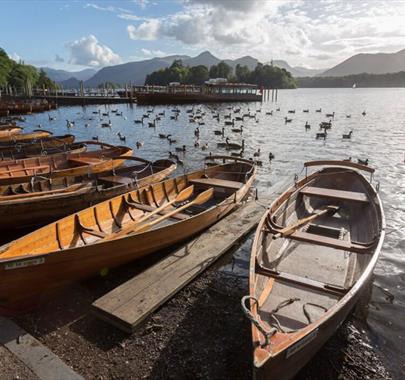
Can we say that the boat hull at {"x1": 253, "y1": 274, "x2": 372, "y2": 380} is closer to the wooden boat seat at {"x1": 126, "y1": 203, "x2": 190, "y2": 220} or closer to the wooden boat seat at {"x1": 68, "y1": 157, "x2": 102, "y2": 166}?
the wooden boat seat at {"x1": 126, "y1": 203, "x2": 190, "y2": 220}

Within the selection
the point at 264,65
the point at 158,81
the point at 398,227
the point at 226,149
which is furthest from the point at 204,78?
the point at 398,227

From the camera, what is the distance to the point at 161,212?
1135 centimetres

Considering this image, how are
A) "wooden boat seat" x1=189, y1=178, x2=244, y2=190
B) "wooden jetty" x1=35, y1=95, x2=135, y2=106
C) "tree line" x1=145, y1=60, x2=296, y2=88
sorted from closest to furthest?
"wooden boat seat" x1=189, y1=178, x2=244, y2=190 → "wooden jetty" x1=35, y1=95, x2=135, y2=106 → "tree line" x1=145, y1=60, x2=296, y2=88

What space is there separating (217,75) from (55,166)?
154m

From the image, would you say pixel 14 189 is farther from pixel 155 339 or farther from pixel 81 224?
pixel 155 339

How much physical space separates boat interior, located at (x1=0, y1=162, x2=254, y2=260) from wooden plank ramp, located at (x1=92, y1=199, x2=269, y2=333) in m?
1.01

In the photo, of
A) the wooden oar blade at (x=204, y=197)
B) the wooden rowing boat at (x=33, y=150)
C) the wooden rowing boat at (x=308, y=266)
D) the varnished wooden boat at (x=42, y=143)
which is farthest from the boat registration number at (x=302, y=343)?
the varnished wooden boat at (x=42, y=143)

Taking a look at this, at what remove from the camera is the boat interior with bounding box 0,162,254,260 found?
8312 millimetres

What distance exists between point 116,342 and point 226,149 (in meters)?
23.3

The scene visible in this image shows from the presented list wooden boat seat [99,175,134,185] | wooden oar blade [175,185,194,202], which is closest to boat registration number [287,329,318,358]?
wooden oar blade [175,185,194,202]

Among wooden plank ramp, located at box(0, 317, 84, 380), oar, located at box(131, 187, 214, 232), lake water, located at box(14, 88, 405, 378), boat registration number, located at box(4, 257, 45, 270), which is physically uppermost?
boat registration number, located at box(4, 257, 45, 270)

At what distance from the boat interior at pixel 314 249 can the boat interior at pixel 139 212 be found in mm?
2900

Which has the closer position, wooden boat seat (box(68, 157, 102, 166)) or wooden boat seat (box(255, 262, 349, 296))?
wooden boat seat (box(255, 262, 349, 296))

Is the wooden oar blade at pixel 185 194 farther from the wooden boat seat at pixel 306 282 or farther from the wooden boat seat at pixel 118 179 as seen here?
the wooden boat seat at pixel 306 282
